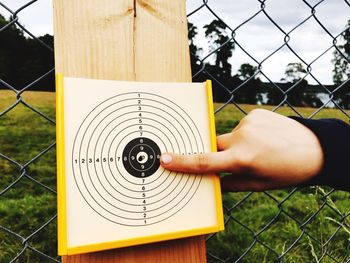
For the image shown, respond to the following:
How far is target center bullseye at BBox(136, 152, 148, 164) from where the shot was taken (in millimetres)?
684

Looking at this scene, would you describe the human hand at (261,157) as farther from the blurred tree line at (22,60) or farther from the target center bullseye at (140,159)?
the blurred tree line at (22,60)

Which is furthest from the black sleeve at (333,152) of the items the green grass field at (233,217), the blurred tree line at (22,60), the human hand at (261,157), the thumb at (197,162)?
the blurred tree line at (22,60)

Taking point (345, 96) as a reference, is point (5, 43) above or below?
above

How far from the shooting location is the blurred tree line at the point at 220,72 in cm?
102

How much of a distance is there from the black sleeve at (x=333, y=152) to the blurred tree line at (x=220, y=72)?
9.6 inches

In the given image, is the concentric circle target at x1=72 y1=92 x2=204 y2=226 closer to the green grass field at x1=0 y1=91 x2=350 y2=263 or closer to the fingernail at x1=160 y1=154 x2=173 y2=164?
the fingernail at x1=160 y1=154 x2=173 y2=164

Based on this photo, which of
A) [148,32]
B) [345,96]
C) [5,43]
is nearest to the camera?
[148,32]

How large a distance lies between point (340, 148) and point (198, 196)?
0.29 metres

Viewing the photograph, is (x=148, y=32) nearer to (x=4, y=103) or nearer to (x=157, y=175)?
(x=157, y=175)

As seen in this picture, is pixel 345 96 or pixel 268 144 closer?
pixel 268 144

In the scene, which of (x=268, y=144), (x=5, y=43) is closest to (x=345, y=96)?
(x=268, y=144)

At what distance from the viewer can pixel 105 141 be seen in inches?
26.5

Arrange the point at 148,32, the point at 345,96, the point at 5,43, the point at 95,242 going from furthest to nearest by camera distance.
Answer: the point at 5,43
the point at 345,96
the point at 148,32
the point at 95,242

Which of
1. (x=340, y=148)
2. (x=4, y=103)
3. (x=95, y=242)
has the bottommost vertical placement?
(x=95, y=242)
